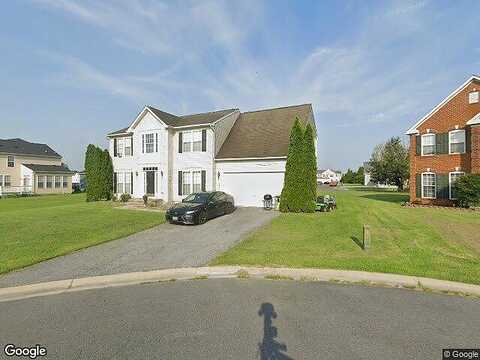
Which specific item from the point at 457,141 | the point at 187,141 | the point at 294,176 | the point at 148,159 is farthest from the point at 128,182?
the point at 457,141

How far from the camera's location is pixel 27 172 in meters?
37.0

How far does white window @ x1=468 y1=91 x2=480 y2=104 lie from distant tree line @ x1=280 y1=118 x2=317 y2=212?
1148 centimetres

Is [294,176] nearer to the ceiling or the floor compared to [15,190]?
nearer to the ceiling

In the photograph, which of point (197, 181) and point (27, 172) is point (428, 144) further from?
point (27, 172)

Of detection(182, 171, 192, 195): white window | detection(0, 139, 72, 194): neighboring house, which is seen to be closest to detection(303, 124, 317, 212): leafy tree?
detection(182, 171, 192, 195): white window

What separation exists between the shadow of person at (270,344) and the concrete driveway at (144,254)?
2958 millimetres

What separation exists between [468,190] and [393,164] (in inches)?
959

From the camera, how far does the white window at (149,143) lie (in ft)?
69.2

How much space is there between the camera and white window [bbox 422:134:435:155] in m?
19.1

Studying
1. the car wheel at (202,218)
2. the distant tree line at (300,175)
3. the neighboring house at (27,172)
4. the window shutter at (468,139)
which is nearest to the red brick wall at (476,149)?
the window shutter at (468,139)

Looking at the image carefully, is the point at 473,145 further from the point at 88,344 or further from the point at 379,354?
the point at 88,344

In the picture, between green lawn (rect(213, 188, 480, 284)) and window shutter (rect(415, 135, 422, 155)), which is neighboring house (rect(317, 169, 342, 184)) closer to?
window shutter (rect(415, 135, 422, 155))

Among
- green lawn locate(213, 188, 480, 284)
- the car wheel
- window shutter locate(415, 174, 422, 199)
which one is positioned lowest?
green lawn locate(213, 188, 480, 284)

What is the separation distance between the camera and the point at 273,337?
3598 mm
